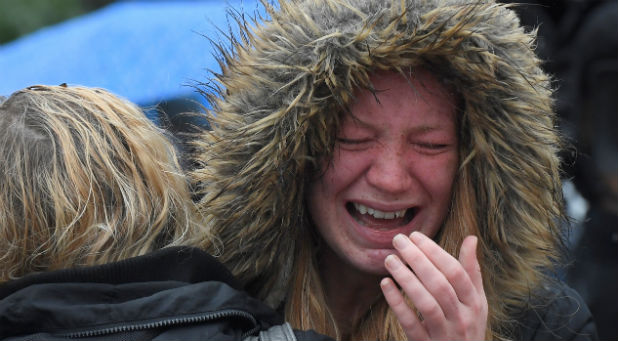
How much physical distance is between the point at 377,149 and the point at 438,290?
498 millimetres

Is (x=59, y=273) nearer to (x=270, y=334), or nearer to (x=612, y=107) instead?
(x=270, y=334)

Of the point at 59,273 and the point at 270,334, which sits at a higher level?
the point at 59,273

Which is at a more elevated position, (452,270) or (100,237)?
(100,237)

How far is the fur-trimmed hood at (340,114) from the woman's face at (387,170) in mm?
37

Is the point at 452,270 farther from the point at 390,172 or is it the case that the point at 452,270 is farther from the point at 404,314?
the point at 390,172

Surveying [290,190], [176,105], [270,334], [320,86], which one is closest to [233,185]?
[290,190]

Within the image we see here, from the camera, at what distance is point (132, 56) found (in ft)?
14.0

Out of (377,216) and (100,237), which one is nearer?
(100,237)

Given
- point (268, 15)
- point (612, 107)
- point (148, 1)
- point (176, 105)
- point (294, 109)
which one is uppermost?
point (268, 15)

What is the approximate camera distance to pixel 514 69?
1.84 meters

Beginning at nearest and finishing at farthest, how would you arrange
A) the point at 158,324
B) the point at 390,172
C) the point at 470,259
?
the point at 158,324
the point at 470,259
the point at 390,172

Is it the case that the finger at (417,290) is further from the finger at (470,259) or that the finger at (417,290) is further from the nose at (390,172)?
the nose at (390,172)

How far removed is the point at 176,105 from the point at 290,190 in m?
2.49

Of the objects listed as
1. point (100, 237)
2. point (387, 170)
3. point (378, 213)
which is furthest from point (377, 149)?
point (100, 237)
